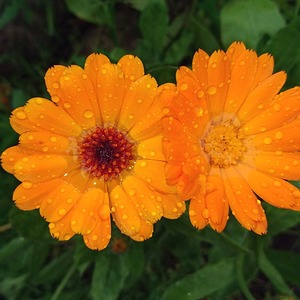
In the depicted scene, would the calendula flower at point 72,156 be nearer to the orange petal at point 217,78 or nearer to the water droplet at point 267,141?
the orange petal at point 217,78

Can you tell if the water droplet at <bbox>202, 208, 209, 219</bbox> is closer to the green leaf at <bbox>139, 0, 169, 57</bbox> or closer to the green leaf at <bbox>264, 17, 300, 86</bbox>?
the green leaf at <bbox>264, 17, 300, 86</bbox>

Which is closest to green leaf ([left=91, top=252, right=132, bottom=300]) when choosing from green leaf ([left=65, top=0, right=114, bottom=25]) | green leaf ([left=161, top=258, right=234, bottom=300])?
green leaf ([left=161, top=258, right=234, bottom=300])

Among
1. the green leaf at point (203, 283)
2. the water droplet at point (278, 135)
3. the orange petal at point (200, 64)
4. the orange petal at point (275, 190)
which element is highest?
the orange petal at point (200, 64)

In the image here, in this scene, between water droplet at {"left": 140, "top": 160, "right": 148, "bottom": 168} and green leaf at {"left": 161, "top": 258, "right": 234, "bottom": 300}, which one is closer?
water droplet at {"left": 140, "top": 160, "right": 148, "bottom": 168}

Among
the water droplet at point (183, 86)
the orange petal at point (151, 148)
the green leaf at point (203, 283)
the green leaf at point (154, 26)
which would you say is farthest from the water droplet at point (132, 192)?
the green leaf at point (154, 26)

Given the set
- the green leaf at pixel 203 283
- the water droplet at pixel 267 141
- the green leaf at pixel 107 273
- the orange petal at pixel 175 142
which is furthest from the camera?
the green leaf at pixel 107 273

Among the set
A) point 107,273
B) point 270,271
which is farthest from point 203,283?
point 107,273
